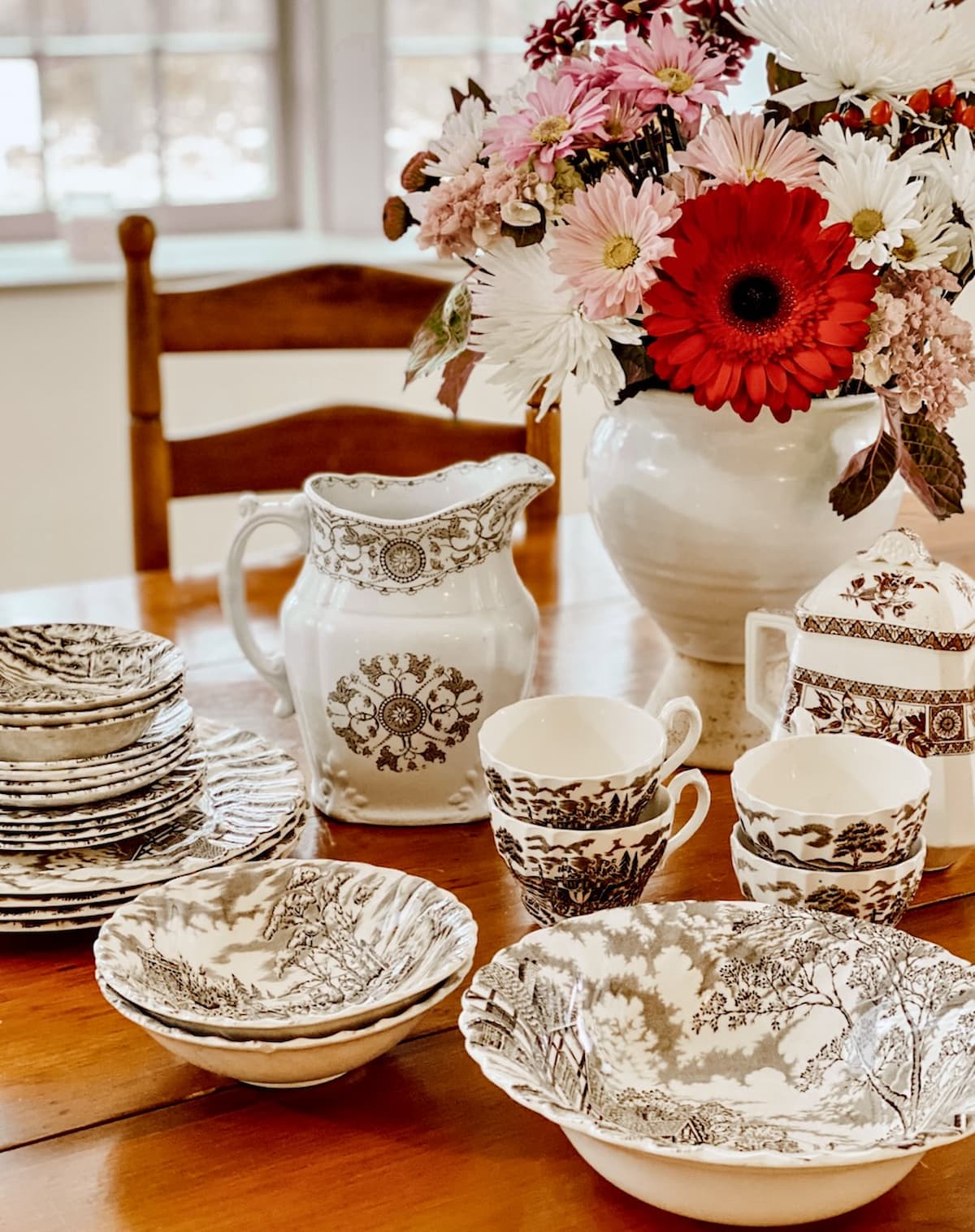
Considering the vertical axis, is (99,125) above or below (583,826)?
above

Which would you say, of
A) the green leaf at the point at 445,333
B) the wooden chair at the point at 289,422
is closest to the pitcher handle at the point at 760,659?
the green leaf at the point at 445,333

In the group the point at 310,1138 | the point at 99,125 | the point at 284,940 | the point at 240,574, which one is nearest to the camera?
the point at 310,1138

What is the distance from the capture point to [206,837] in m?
0.85

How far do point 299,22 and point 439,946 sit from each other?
2.43 m

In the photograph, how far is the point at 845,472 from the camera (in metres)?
0.88

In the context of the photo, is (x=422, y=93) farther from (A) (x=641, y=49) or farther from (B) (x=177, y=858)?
(B) (x=177, y=858)

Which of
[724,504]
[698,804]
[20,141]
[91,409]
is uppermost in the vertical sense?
[20,141]

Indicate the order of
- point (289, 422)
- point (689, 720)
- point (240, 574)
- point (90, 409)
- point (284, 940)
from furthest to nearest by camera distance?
1. point (90, 409)
2. point (289, 422)
3. point (240, 574)
4. point (689, 720)
5. point (284, 940)

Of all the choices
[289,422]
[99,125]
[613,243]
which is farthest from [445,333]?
[99,125]

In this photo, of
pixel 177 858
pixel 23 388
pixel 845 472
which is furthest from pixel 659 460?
pixel 23 388

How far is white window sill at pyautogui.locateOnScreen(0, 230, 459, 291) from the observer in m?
2.55

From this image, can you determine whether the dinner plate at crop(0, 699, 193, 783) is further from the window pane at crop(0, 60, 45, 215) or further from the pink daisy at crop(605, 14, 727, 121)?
the window pane at crop(0, 60, 45, 215)

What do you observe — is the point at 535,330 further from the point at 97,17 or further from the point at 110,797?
the point at 97,17

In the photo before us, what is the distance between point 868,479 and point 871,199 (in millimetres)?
156
